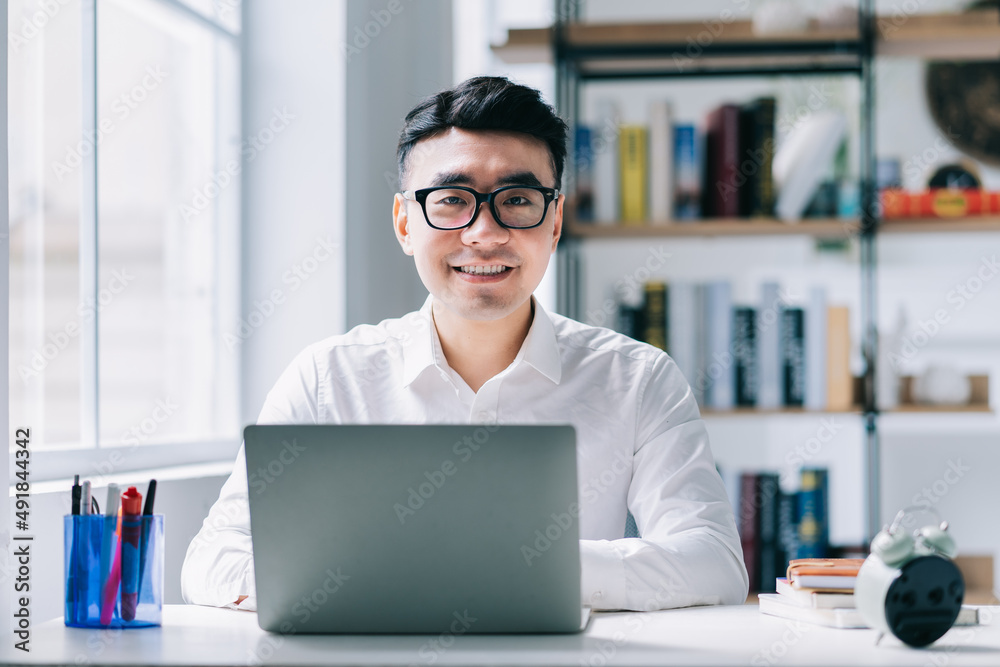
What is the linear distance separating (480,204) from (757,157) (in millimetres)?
1103

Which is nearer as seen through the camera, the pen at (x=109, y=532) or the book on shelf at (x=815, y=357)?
the pen at (x=109, y=532)

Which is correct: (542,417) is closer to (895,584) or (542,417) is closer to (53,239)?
(895,584)

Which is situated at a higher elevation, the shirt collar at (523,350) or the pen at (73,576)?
the shirt collar at (523,350)

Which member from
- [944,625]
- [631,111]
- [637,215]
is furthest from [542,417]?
[631,111]

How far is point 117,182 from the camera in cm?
193

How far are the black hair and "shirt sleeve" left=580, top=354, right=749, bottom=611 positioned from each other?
457mm

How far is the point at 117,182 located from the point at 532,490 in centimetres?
138

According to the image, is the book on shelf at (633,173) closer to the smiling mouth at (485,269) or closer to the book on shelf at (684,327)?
the book on shelf at (684,327)

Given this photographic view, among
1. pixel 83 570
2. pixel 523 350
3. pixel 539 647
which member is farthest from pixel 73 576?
pixel 523 350

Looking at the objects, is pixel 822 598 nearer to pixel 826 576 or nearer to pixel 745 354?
pixel 826 576

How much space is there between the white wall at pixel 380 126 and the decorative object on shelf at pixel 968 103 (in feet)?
5.29

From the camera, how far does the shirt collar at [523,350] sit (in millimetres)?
1612

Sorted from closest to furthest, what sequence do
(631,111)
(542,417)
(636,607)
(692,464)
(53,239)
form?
1. (636,607)
2. (692,464)
3. (542,417)
4. (53,239)
5. (631,111)

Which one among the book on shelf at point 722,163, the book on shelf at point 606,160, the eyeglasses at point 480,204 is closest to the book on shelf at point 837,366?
the book on shelf at point 722,163
